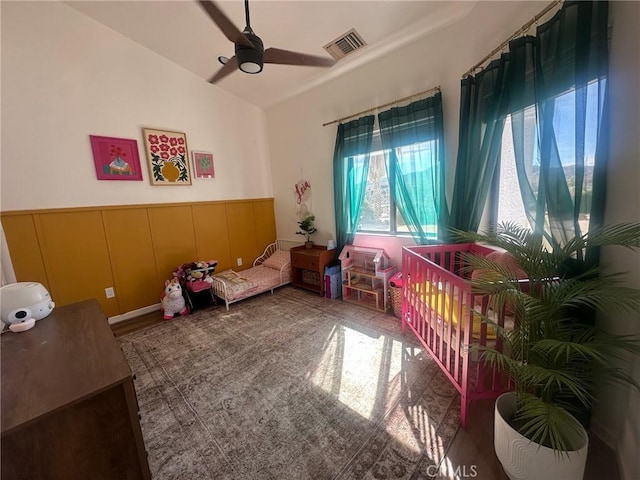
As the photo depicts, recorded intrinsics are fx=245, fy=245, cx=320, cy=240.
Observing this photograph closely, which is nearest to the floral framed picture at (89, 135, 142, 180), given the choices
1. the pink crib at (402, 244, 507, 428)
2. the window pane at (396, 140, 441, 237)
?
the window pane at (396, 140, 441, 237)

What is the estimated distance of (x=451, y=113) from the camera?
7.72ft

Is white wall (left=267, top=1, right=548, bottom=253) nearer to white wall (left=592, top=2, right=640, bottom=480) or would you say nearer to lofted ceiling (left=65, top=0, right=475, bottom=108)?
lofted ceiling (left=65, top=0, right=475, bottom=108)

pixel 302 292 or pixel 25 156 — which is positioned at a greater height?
pixel 25 156

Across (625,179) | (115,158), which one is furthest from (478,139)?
(115,158)

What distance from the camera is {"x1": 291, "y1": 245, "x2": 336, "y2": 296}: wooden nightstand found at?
3.41m

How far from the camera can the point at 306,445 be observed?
1372 millimetres

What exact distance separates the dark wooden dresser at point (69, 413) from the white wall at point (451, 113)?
2146mm

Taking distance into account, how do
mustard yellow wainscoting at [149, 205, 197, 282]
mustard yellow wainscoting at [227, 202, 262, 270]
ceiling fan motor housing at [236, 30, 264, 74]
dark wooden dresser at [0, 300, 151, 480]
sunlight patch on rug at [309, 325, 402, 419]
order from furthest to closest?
mustard yellow wainscoting at [227, 202, 262, 270] → mustard yellow wainscoting at [149, 205, 197, 282] → sunlight patch on rug at [309, 325, 402, 419] → ceiling fan motor housing at [236, 30, 264, 74] → dark wooden dresser at [0, 300, 151, 480]

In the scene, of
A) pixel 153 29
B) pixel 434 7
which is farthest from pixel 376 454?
pixel 153 29

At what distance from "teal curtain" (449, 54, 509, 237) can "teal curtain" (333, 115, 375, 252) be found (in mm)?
1092

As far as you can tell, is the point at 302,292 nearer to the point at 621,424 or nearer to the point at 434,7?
the point at 621,424

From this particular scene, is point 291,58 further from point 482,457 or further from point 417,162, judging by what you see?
point 482,457

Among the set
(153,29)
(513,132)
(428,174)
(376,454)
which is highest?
(153,29)

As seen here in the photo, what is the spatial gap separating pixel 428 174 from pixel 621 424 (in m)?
2.09
